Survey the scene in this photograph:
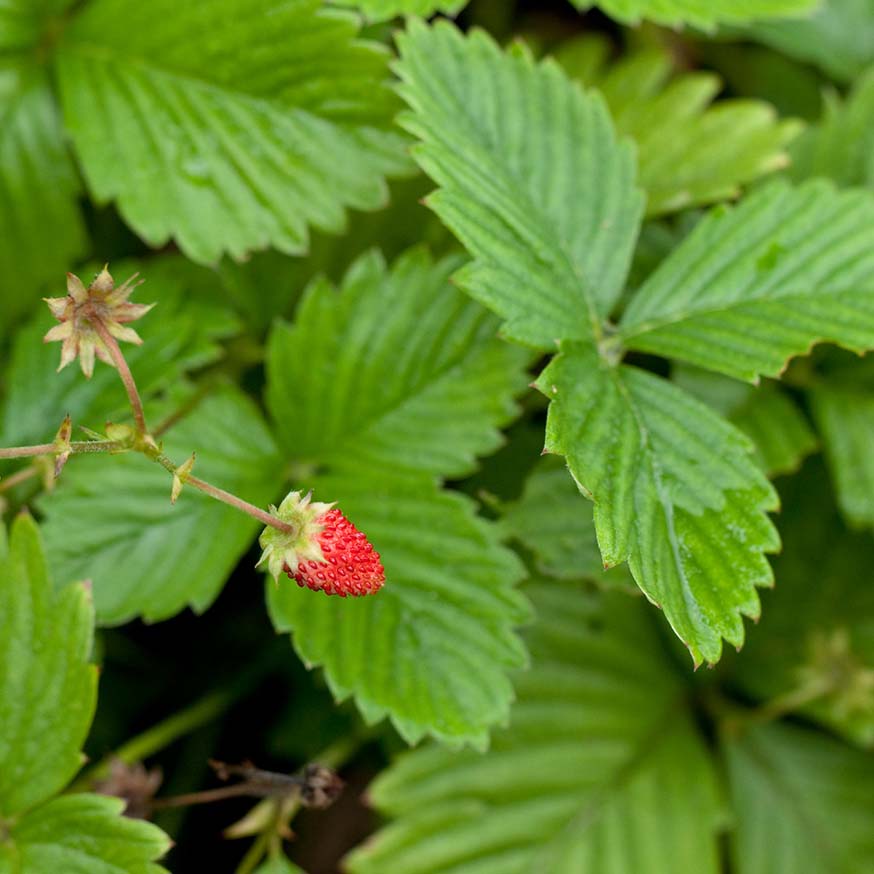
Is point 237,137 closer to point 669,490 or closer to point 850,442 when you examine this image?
point 669,490

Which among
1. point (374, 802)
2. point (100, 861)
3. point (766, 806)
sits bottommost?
point (766, 806)

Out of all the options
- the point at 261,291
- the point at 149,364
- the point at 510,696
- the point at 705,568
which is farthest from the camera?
the point at 261,291

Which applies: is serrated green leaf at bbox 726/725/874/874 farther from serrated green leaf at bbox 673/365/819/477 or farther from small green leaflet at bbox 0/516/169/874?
small green leaflet at bbox 0/516/169/874

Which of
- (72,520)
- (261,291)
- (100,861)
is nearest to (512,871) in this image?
(100,861)

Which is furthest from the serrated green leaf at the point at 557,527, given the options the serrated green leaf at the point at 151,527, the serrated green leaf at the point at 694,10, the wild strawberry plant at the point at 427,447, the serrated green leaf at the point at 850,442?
the serrated green leaf at the point at 694,10

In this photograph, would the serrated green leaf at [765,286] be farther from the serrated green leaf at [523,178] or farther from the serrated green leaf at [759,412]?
the serrated green leaf at [759,412]

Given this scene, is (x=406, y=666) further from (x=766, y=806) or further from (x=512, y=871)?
(x=766, y=806)
